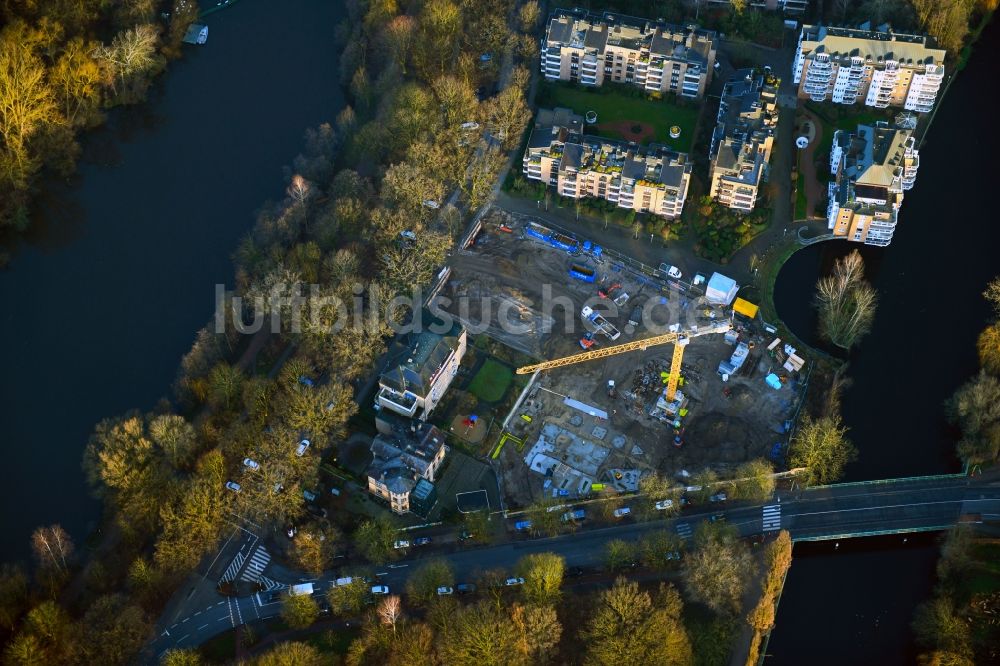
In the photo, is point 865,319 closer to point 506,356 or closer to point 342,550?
point 506,356

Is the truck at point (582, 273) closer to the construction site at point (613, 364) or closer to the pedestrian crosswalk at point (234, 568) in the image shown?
the construction site at point (613, 364)

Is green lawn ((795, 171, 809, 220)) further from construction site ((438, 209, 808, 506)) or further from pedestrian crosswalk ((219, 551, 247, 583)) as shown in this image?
pedestrian crosswalk ((219, 551, 247, 583))

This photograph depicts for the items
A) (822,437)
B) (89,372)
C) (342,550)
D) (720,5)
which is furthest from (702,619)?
(720,5)

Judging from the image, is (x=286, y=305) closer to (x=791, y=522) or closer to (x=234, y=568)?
(x=234, y=568)

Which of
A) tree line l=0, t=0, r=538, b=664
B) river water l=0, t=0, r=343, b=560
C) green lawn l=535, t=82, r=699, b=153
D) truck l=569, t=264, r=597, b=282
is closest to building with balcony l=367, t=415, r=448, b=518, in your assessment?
tree line l=0, t=0, r=538, b=664

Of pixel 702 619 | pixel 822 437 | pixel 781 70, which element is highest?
pixel 781 70

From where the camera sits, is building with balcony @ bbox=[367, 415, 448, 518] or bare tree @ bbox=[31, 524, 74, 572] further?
building with balcony @ bbox=[367, 415, 448, 518]

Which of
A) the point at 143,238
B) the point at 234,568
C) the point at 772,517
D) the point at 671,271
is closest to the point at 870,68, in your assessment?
the point at 671,271
